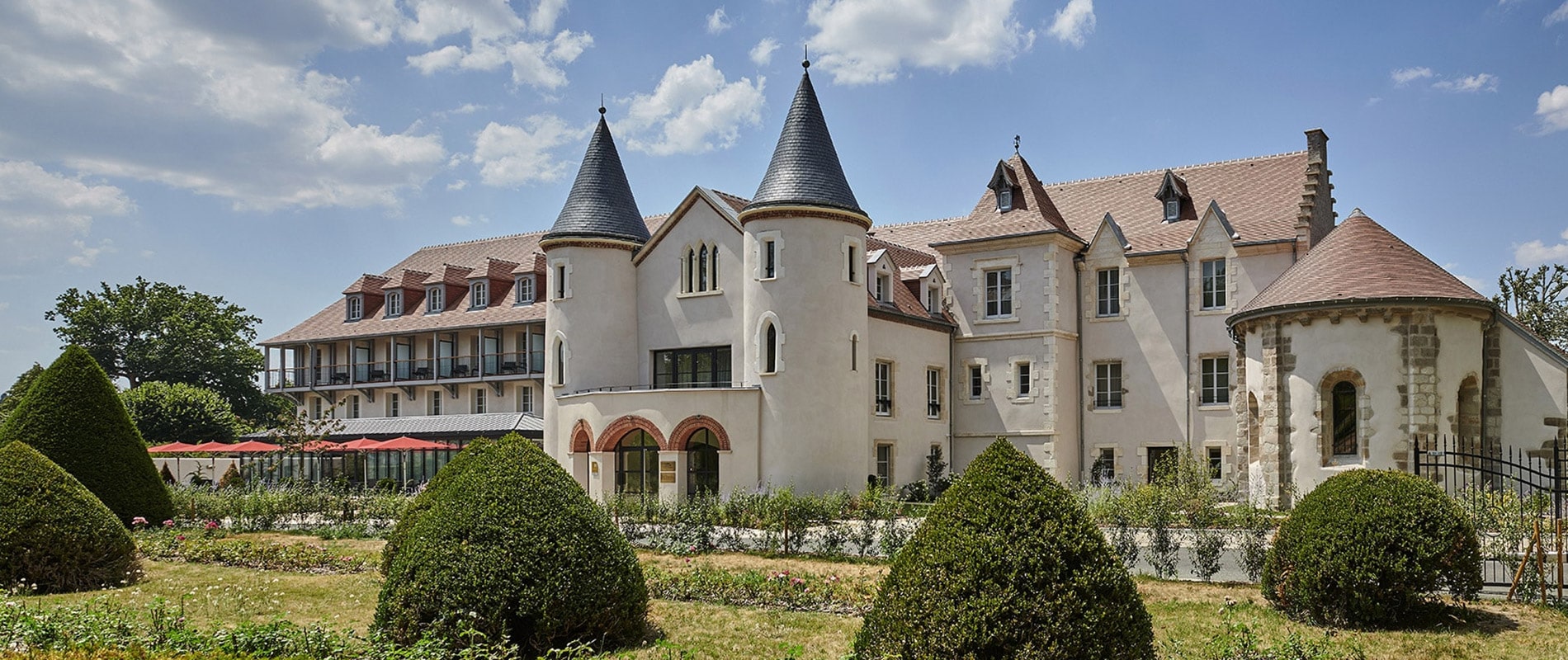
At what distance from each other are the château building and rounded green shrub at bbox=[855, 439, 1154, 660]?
19.9m

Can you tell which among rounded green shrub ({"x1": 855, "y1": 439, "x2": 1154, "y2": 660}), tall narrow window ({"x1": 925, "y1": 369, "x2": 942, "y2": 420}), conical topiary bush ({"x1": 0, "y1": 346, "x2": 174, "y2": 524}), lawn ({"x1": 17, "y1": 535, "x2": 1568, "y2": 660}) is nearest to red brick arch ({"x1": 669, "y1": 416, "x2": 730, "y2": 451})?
tall narrow window ({"x1": 925, "y1": 369, "x2": 942, "y2": 420})

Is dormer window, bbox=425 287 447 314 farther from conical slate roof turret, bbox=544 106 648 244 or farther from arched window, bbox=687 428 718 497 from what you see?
arched window, bbox=687 428 718 497

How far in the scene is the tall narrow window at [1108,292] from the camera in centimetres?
3659

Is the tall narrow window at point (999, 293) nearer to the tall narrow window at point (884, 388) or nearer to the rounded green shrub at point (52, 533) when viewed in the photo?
the tall narrow window at point (884, 388)

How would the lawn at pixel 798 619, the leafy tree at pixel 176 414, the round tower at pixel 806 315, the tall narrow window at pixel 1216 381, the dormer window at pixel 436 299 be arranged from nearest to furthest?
1. the lawn at pixel 798 619
2. the round tower at pixel 806 315
3. the tall narrow window at pixel 1216 381
4. the dormer window at pixel 436 299
5. the leafy tree at pixel 176 414

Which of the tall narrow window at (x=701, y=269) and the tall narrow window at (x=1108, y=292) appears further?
the tall narrow window at (x=1108, y=292)

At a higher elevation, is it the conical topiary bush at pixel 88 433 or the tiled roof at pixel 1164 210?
the tiled roof at pixel 1164 210

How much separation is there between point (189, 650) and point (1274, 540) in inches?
447

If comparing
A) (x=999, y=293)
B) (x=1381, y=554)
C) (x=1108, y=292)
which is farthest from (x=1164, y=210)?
(x=1381, y=554)

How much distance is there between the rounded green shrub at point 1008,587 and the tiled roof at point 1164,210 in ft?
89.6

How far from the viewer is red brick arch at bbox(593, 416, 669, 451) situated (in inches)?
1270

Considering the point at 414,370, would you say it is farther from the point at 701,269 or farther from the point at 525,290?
the point at 701,269

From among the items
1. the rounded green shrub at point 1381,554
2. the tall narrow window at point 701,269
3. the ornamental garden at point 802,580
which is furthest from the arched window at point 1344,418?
the tall narrow window at point 701,269

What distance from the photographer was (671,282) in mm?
35719
